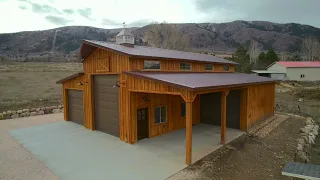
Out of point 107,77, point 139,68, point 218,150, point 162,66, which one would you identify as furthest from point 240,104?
point 107,77

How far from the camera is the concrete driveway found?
7405mm

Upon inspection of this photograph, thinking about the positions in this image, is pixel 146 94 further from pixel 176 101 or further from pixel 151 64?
pixel 176 101

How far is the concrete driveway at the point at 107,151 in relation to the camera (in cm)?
741

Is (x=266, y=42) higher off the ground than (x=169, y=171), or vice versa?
(x=266, y=42)

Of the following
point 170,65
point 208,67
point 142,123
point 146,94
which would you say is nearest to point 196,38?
point 208,67

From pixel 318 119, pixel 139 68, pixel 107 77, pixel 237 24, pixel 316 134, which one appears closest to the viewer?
pixel 139 68

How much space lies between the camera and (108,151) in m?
9.34

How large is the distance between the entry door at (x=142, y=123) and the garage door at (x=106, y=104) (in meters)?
1.37

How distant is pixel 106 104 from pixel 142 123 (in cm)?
261

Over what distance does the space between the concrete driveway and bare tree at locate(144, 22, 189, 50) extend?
1407 inches

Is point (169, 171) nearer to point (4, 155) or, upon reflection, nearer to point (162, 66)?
point (162, 66)

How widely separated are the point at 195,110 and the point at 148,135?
15.2 ft

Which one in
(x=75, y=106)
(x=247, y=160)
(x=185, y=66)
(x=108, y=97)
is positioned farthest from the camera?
(x=75, y=106)

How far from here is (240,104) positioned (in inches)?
496
